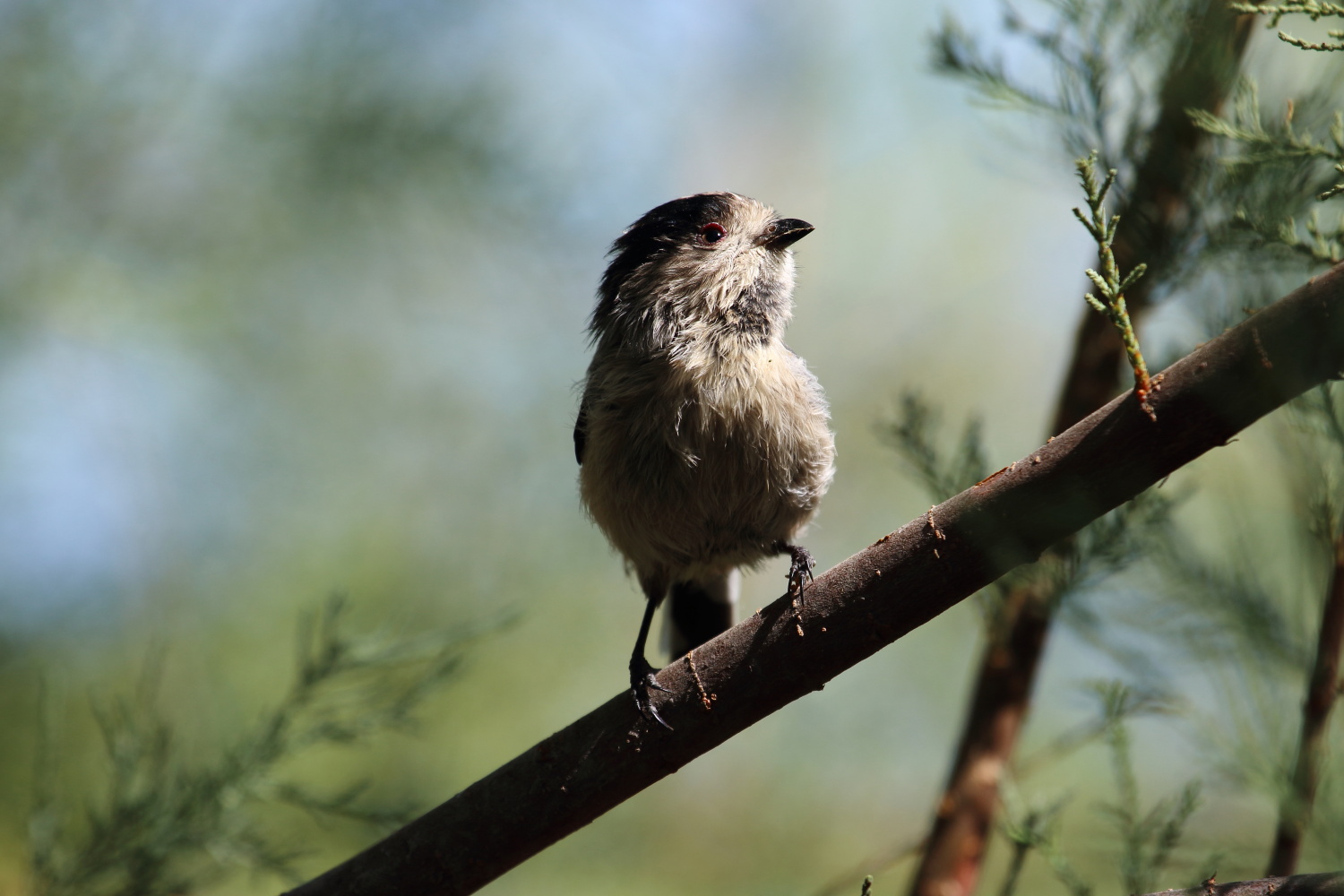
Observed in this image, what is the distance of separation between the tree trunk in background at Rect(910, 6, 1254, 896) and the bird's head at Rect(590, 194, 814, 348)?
1139mm

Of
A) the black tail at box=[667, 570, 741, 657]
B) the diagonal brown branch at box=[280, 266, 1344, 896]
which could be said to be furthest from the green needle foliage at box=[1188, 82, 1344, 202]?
the black tail at box=[667, 570, 741, 657]

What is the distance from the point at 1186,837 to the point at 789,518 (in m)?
1.56

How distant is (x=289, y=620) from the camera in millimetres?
5258

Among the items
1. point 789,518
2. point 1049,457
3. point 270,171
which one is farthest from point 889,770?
point 270,171

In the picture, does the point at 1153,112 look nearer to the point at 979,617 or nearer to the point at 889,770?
the point at 979,617

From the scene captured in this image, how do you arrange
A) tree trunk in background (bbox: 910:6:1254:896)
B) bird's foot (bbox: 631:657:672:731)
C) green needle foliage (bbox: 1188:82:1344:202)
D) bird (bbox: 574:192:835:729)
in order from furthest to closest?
1. tree trunk in background (bbox: 910:6:1254:896)
2. bird (bbox: 574:192:835:729)
3. bird's foot (bbox: 631:657:672:731)
4. green needle foliage (bbox: 1188:82:1344:202)

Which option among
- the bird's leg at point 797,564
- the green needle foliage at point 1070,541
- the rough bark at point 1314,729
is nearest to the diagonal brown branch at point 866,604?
the bird's leg at point 797,564

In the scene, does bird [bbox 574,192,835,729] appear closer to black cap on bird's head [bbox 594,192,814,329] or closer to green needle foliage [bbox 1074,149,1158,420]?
black cap on bird's head [bbox 594,192,814,329]

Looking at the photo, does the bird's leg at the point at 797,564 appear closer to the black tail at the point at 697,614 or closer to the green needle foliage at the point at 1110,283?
the black tail at the point at 697,614

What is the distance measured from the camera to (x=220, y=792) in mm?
3309

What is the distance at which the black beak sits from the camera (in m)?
3.29

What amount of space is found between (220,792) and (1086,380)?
135 inches

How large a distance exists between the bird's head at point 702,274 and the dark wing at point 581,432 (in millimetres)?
283

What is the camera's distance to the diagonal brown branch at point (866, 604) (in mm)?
1664
